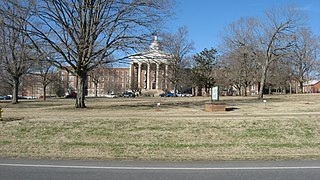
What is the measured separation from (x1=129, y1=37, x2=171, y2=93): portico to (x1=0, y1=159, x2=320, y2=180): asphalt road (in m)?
17.7

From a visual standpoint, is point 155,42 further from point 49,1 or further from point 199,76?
point 199,76

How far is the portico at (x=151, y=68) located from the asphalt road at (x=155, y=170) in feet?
58.0

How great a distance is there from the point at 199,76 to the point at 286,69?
59.6 ft

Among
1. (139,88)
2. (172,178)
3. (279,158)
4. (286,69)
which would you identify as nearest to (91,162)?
(172,178)

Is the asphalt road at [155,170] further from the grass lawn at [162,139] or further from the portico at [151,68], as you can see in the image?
the portico at [151,68]

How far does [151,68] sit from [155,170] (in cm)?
4528

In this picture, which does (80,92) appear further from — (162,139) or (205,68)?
(205,68)

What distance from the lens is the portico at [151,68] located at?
2698 cm

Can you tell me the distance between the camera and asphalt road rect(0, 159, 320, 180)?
7555mm

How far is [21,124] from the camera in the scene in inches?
626

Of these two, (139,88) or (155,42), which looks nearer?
(155,42)

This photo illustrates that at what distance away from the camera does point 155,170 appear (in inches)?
328

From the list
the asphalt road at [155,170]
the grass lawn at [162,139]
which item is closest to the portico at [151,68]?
the grass lawn at [162,139]

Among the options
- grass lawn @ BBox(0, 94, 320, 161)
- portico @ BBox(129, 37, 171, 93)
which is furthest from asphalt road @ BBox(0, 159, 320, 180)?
portico @ BBox(129, 37, 171, 93)
